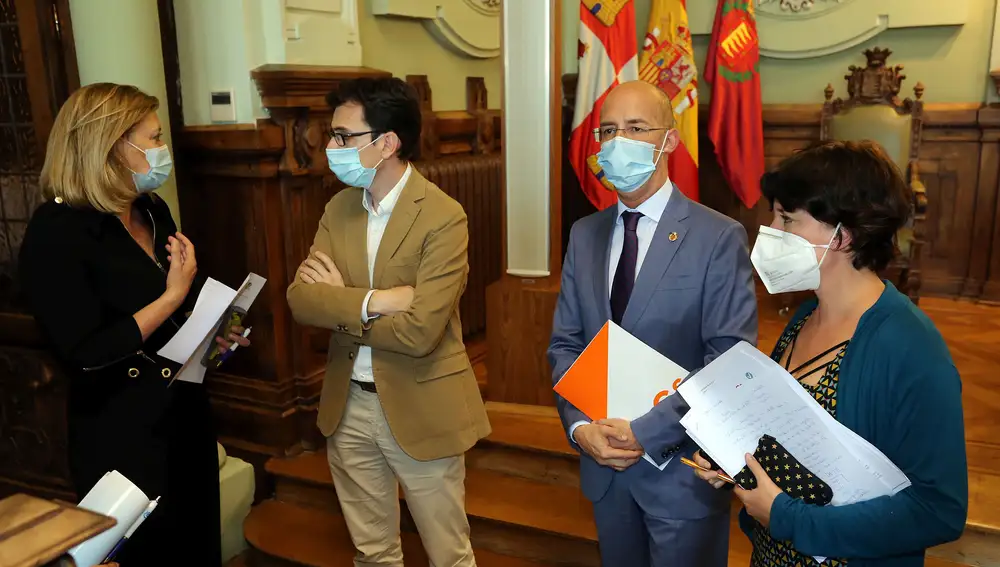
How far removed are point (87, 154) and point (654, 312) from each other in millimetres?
1410

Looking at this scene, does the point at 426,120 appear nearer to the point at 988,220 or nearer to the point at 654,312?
the point at 654,312

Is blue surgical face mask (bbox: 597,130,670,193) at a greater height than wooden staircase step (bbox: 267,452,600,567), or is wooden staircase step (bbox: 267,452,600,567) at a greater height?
blue surgical face mask (bbox: 597,130,670,193)

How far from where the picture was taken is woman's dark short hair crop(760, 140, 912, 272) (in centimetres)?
129

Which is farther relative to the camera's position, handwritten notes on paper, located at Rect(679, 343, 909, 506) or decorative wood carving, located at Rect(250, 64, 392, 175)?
decorative wood carving, located at Rect(250, 64, 392, 175)

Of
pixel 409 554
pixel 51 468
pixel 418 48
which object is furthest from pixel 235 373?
pixel 418 48

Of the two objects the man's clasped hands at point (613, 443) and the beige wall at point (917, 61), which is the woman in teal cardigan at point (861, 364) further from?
the beige wall at point (917, 61)

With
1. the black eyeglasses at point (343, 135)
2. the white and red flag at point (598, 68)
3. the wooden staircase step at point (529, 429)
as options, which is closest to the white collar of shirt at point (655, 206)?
the black eyeglasses at point (343, 135)

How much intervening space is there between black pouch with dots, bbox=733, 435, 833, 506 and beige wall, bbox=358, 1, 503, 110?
2683mm

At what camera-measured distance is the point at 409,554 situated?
8.98 feet

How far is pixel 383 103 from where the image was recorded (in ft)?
6.51

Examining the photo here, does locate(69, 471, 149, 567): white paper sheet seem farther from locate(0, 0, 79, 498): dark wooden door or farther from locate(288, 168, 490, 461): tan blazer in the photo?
locate(0, 0, 79, 498): dark wooden door

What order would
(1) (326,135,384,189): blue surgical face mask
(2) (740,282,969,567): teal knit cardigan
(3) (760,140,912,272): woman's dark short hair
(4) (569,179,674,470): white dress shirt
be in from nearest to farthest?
(2) (740,282,969,567): teal knit cardigan → (3) (760,140,912,272): woman's dark short hair → (4) (569,179,674,470): white dress shirt → (1) (326,135,384,189): blue surgical face mask

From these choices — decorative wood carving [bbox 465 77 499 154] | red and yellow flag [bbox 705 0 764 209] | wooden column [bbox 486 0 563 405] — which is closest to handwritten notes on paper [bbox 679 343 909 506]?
wooden column [bbox 486 0 563 405]

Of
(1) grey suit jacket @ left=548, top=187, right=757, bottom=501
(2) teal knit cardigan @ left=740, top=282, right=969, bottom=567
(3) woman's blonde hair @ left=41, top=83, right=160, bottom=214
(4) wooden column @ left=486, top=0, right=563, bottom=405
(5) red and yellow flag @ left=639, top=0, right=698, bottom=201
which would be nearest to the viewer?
(2) teal knit cardigan @ left=740, top=282, right=969, bottom=567
